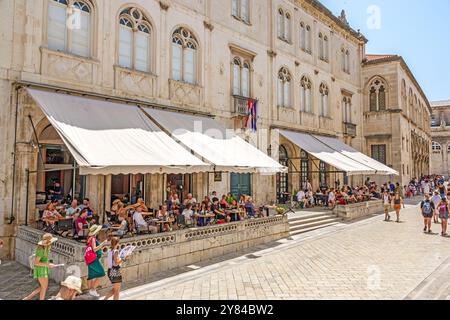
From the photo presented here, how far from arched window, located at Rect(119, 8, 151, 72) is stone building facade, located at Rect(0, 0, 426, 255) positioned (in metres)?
0.04

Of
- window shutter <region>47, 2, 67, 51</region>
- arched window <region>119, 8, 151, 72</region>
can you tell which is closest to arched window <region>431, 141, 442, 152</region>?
arched window <region>119, 8, 151, 72</region>

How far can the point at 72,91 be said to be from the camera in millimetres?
10016

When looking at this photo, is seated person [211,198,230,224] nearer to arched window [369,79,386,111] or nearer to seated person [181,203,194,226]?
seated person [181,203,194,226]

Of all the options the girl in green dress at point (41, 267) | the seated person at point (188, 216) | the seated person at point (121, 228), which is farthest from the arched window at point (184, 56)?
the girl in green dress at point (41, 267)

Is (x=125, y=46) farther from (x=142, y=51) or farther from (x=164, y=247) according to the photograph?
(x=164, y=247)

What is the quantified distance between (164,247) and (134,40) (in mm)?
7880

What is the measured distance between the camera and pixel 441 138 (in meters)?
56.0

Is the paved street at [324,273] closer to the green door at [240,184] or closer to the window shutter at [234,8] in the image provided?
the green door at [240,184]

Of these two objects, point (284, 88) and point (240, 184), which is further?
point (284, 88)

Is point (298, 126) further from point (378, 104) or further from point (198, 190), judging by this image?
point (378, 104)

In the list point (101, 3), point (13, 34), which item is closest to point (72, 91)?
point (13, 34)

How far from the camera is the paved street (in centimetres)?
659

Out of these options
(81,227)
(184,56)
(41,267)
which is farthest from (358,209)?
(41,267)

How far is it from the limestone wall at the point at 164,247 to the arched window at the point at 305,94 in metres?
11.5
